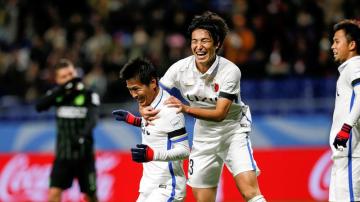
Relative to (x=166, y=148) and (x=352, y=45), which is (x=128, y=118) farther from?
(x=352, y=45)

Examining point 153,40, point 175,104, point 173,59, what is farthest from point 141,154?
point 153,40

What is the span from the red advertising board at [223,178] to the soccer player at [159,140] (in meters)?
6.15

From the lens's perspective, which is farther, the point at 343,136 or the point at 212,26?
the point at 212,26

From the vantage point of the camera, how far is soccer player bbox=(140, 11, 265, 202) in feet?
23.3

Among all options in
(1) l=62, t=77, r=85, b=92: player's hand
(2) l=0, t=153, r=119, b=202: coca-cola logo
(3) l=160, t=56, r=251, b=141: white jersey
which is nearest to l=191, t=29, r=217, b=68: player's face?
(3) l=160, t=56, r=251, b=141: white jersey

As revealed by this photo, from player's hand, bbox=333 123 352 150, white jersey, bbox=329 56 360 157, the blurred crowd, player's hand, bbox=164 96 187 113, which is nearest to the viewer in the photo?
player's hand, bbox=164 96 187 113

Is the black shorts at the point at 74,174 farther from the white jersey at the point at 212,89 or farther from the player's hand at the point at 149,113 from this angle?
the player's hand at the point at 149,113

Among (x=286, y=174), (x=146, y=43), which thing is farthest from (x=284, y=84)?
(x=146, y=43)

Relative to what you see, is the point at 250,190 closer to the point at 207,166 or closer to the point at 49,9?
the point at 207,166

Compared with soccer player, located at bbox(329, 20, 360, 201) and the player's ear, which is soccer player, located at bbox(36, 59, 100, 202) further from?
the player's ear

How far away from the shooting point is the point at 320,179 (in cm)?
1279

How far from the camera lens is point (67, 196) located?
12938mm

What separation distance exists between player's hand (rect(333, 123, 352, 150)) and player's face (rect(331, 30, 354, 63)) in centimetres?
70

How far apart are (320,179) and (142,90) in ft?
22.5
